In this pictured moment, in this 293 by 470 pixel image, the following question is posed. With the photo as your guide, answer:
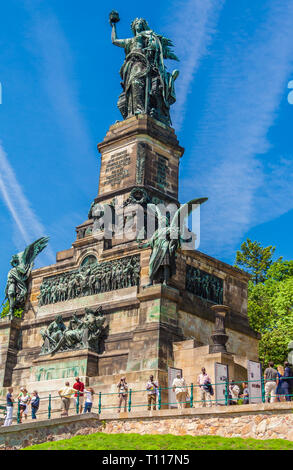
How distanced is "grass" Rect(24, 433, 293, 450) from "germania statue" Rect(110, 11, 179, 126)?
2194 centimetres

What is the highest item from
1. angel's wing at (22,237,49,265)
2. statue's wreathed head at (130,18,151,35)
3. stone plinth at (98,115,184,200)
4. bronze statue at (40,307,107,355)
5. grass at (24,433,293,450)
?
statue's wreathed head at (130,18,151,35)

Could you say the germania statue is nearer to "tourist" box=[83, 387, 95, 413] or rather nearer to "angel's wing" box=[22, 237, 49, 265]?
"angel's wing" box=[22, 237, 49, 265]

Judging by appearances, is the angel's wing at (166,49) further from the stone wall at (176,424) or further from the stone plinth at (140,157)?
the stone wall at (176,424)

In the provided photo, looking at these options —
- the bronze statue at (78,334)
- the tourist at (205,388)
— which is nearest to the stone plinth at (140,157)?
the bronze statue at (78,334)

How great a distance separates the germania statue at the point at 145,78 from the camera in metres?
41.0

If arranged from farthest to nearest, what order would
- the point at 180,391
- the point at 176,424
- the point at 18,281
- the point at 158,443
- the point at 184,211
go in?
→ 1. the point at 18,281
2. the point at 184,211
3. the point at 180,391
4. the point at 176,424
5. the point at 158,443

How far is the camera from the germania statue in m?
41.0

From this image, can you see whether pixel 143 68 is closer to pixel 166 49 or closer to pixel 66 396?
pixel 166 49

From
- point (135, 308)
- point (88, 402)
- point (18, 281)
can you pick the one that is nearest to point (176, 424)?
point (88, 402)

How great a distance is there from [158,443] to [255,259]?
114 ft

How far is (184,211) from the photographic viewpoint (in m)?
33.3

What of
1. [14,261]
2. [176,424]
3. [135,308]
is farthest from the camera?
[14,261]

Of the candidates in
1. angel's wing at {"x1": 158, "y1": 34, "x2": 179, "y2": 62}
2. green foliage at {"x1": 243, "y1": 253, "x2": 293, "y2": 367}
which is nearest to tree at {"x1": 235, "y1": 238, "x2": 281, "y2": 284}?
green foliage at {"x1": 243, "y1": 253, "x2": 293, "y2": 367}
